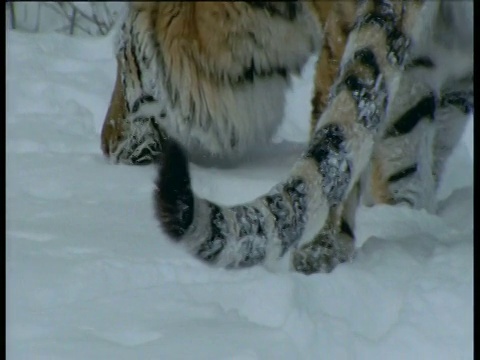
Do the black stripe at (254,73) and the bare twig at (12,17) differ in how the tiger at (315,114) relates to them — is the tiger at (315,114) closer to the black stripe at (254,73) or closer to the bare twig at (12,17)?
the black stripe at (254,73)

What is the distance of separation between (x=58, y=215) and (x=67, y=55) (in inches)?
103

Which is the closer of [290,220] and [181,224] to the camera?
[181,224]

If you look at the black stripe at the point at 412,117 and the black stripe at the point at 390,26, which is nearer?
the black stripe at the point at 390,26

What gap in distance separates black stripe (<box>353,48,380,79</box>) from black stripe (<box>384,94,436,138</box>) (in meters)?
0.86

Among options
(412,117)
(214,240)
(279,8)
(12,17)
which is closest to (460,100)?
(412,117)

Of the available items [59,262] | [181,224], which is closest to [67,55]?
[59,262]

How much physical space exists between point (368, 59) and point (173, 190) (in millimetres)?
875

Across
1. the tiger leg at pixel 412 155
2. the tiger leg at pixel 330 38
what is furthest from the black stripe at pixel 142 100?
the tiger leg at pixel 412 155

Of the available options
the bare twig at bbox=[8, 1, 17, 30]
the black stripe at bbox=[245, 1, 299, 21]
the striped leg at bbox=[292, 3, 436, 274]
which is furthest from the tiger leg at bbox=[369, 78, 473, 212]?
the bare twig at bbox=[8, 1, 17, 30]

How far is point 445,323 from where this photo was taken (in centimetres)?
330

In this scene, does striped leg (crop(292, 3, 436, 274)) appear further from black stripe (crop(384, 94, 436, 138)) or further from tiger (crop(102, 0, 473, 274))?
black stripe (crop(384, 94, 436, 138))

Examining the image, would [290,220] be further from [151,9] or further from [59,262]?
[151,9]

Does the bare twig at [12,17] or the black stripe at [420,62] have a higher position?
the black stripe at [420,62]

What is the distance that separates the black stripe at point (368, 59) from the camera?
3576 mm
